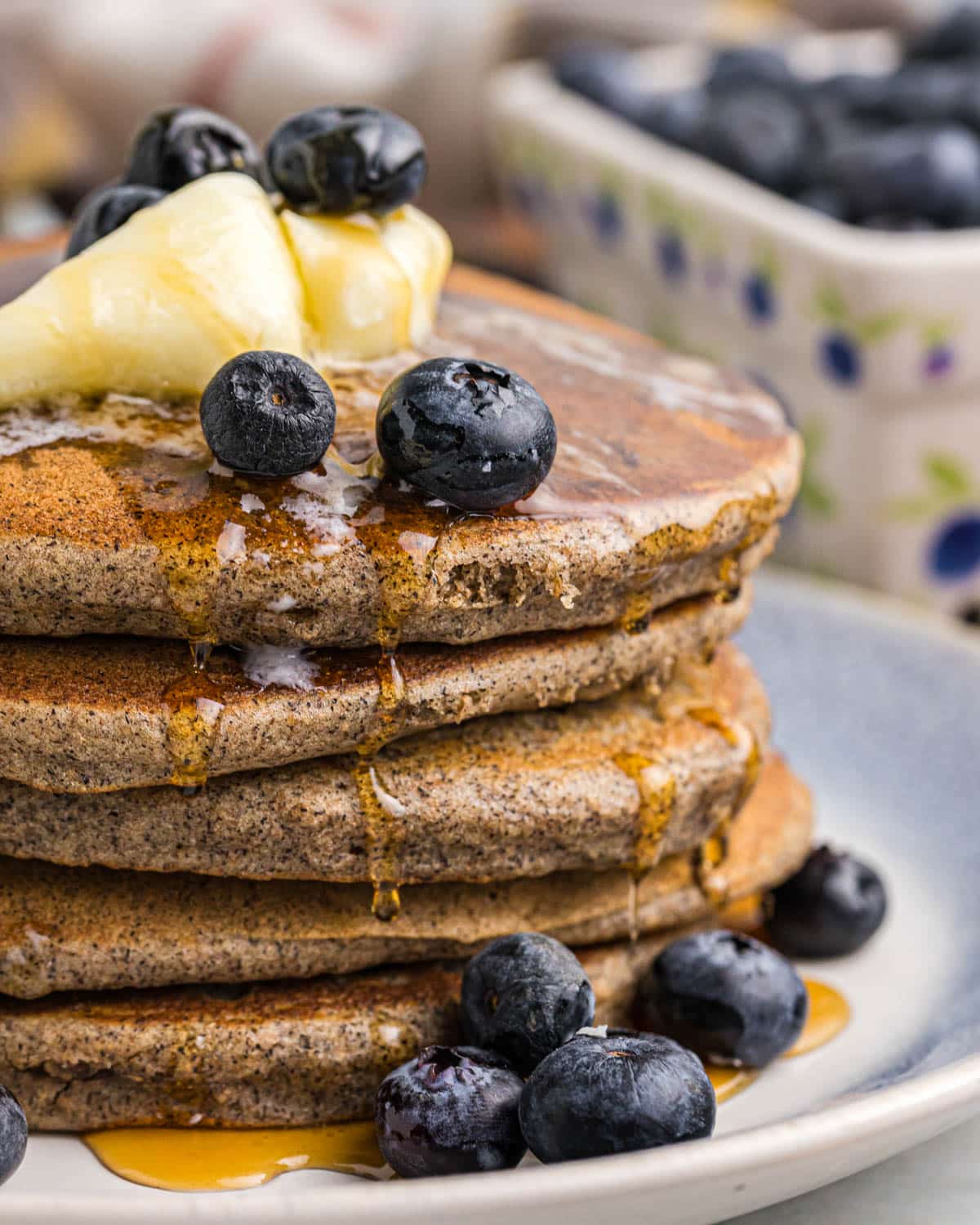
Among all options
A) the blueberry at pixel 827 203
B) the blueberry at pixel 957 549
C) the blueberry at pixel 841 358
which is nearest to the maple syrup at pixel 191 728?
the blueberry at pixel 841 358

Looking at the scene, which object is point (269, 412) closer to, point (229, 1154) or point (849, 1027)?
point (229, 1154)

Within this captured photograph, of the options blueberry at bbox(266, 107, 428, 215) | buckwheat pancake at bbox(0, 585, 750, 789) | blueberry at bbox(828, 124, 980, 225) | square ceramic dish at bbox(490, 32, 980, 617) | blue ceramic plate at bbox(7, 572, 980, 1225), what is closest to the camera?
blue ceramic plate at bbox(7, 572, 980, 1225)

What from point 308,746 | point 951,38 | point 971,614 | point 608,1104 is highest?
point 951,38

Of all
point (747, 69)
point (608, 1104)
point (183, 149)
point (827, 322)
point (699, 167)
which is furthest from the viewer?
point (747, 69)

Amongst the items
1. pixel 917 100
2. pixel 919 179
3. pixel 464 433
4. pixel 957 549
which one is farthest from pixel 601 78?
pixel 464 433

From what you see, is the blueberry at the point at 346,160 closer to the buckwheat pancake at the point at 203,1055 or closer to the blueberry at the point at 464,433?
the blueberry at the point at 464,433

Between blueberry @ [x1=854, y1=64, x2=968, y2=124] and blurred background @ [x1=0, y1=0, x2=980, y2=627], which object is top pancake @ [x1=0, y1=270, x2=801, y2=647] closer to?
blurred background @ [x1=0, y1=0, x2=980, y2=627]

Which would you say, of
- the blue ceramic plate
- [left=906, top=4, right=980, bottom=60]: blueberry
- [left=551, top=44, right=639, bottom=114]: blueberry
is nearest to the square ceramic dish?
[left=551, top=44, right=639, bottom=114]: blueberry

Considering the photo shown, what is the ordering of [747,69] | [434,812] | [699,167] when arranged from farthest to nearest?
[747,69]
[699,167]
[434,812]
